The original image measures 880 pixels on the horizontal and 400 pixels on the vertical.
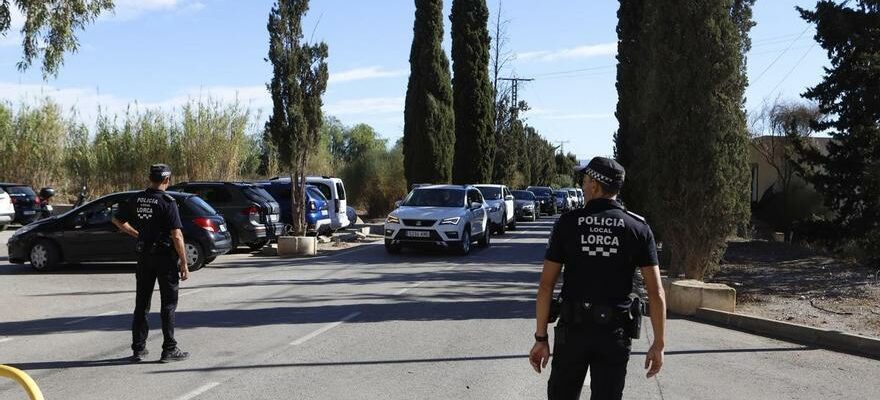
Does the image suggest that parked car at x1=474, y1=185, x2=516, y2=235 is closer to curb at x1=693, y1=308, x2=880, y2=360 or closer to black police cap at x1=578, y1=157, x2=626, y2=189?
curb at x1=693, y1=308, x2=880, y2=360

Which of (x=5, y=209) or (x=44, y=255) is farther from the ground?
(x=5, y=209)

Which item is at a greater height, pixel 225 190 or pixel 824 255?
pixel 225 190

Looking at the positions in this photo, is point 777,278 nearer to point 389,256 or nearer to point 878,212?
point 878,212

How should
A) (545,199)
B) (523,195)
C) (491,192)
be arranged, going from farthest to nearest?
1. (545,199)
2. (523,195)
3. (491,192)

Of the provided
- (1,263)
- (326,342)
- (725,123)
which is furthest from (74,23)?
(725,123)

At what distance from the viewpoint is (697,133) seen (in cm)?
1255

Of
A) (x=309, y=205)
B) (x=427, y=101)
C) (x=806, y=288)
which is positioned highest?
(x=427, y=101)

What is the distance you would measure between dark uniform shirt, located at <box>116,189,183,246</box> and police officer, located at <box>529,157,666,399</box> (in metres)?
4.38

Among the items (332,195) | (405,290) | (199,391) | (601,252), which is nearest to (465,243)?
(332,195)

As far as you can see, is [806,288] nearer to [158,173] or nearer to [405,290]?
[405,290]

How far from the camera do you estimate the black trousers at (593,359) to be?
3762mm

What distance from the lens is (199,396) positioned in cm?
598

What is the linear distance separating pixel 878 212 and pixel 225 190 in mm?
14798

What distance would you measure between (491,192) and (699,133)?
1571 cm
